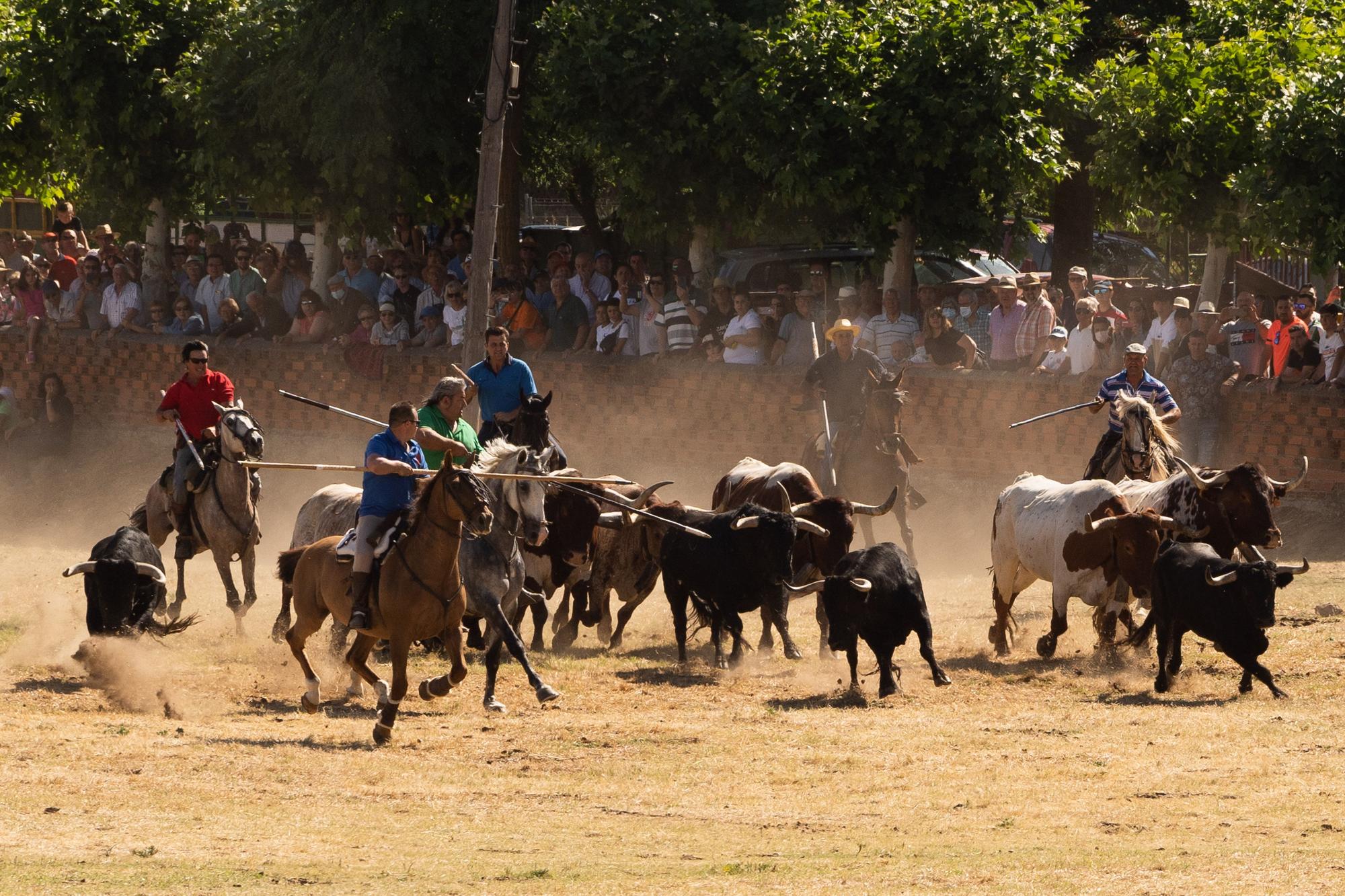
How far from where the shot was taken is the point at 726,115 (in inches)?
877

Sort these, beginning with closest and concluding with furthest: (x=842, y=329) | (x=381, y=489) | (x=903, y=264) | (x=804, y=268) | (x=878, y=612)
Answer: (x=381, y=489)
(x=878, y=612)
(x=842, y=329)
(x=903, y=264)
(x=804, y=268)

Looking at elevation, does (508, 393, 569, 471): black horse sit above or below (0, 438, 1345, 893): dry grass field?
above

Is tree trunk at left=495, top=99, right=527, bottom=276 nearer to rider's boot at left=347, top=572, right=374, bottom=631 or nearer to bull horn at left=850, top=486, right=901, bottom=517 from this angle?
bull horn at left=850, top=486, right=901, bottom=517

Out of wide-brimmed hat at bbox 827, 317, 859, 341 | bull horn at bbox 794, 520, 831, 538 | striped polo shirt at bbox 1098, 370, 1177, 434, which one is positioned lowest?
bull horn at bbox 794, 520, 831, 538

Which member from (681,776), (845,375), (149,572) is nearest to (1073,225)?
(845,375)

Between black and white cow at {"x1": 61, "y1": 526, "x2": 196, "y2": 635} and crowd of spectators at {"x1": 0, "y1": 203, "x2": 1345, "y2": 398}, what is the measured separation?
678 centimetres

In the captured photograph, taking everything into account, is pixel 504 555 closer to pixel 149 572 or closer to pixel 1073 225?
pixel 149 572

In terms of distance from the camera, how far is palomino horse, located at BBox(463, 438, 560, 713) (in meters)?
12.9

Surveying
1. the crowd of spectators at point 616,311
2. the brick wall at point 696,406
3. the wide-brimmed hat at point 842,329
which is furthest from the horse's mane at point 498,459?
the brick wall at point 696,406

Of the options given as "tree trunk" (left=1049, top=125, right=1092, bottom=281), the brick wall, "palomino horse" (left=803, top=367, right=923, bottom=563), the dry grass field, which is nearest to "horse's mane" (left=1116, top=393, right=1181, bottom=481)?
the dry grass field

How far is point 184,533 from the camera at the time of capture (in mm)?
17781

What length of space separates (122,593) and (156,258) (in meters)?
15.8

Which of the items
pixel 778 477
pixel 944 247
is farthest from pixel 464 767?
pixel 944 247

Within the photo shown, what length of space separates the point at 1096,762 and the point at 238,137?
58.1 ft
